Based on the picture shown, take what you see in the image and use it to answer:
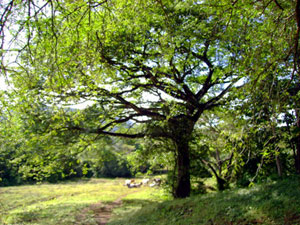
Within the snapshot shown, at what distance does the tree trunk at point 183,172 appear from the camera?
10594 mm

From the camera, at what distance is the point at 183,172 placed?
10719 millimetres

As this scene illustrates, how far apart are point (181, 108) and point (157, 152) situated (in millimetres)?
2331

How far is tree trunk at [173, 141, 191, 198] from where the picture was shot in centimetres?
1059

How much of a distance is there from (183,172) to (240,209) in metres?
4.43

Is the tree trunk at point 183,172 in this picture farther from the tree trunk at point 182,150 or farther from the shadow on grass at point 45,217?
the shadow on grass at point 45,217

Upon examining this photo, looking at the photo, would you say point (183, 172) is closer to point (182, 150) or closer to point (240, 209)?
point (182, 150)

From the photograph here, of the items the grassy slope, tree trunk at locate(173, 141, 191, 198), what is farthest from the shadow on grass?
tree trunk at locate(173, 141, 191, 198)

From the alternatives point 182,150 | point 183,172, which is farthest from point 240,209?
point 182,150

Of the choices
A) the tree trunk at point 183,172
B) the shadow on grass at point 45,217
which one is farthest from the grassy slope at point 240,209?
the shadow on grass at point 45,217

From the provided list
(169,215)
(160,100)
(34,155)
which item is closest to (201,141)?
(160,100)

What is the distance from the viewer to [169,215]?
8133 mm

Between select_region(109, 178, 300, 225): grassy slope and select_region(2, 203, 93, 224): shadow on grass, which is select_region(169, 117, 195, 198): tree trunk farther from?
select_region(2, 203, 93, 224): shadow on grass

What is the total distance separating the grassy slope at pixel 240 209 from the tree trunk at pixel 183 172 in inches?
62.0

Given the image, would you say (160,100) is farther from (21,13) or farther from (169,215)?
(21,13)
